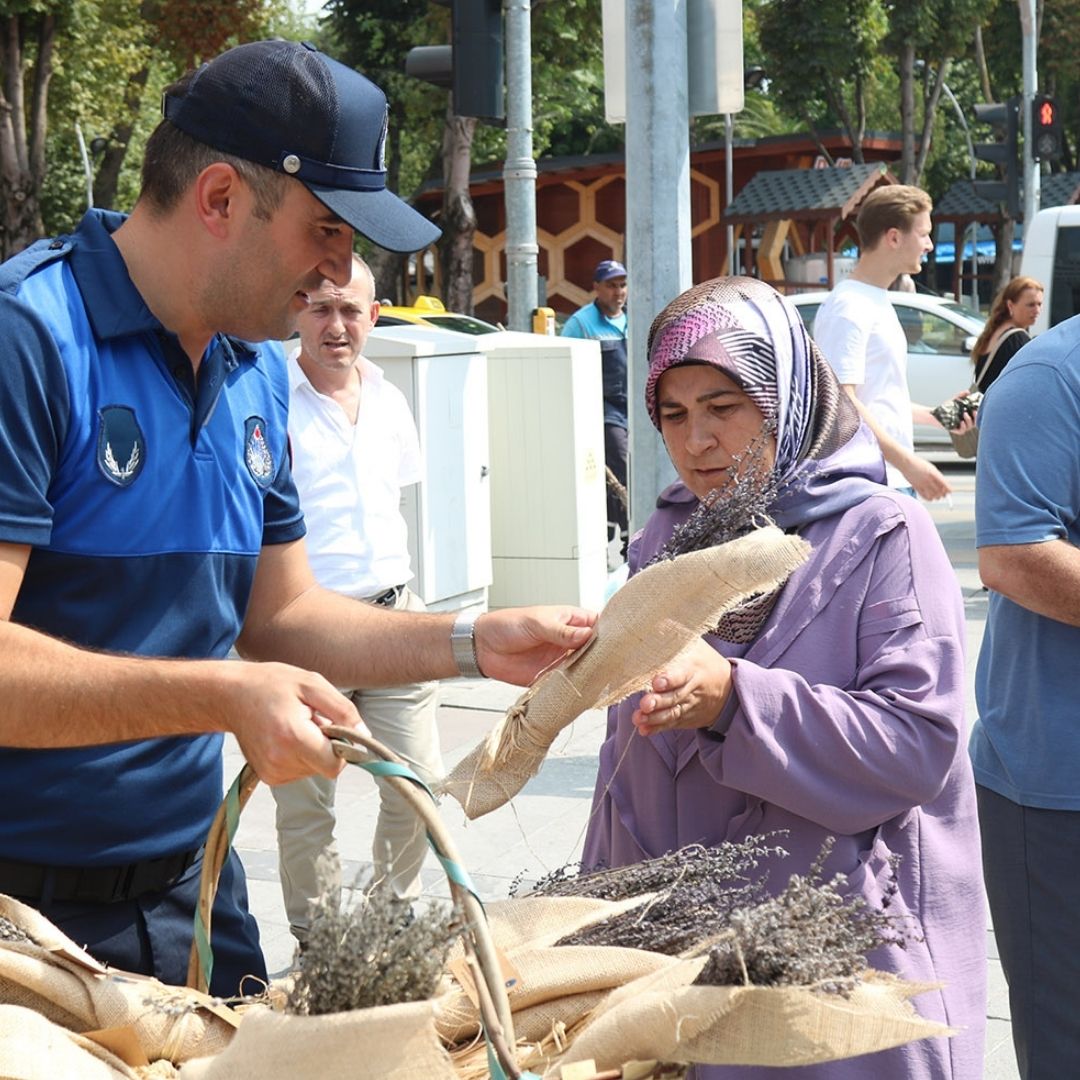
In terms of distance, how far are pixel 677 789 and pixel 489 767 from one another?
1.51 feet

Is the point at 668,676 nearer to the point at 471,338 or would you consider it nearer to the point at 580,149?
the point at 471,338

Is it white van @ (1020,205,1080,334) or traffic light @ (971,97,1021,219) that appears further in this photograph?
traffic light @ (971,97,1021,219)

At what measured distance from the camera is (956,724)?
7.97 feet

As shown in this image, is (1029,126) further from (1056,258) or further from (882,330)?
(882,330)

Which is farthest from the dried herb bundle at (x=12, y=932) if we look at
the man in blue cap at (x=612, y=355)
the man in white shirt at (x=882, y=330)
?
the man in blue cap at (x=612, y=355)

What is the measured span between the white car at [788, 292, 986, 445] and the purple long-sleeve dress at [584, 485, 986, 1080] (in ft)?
50.3

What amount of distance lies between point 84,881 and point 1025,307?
8.54 m

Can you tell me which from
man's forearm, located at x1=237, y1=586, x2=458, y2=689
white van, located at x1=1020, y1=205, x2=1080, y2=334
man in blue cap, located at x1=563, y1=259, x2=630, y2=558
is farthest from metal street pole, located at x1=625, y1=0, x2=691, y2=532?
white van, located at x1=1020, y1=205, x2=1080, y2=334

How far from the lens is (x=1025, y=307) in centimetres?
979

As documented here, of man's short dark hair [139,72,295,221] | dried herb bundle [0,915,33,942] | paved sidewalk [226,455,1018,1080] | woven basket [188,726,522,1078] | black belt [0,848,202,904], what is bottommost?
paved sidewalk [226,455,1018,1080]

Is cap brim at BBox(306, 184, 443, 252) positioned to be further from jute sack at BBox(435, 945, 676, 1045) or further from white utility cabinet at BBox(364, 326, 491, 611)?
white utility cabinet at BBox(364, 326, 491, 611)

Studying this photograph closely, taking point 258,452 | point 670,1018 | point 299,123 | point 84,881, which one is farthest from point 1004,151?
Answer: point 670,1018

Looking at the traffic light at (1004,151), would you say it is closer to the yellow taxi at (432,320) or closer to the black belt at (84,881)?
the yellow taxi at (432,320)

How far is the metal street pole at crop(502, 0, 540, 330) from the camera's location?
38.5ft
